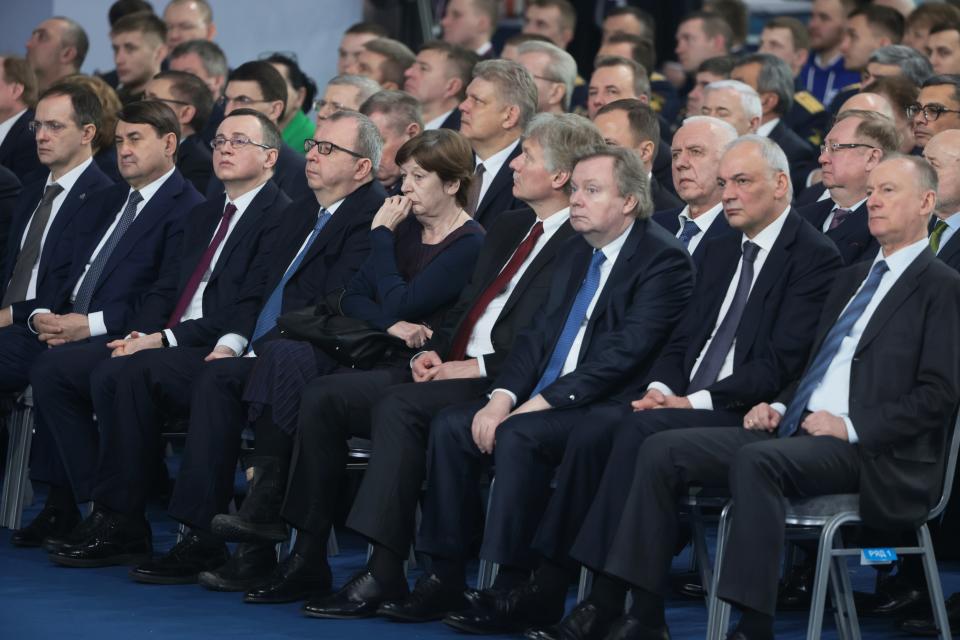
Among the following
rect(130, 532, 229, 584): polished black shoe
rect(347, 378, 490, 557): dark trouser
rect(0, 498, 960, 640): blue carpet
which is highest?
rect(347, 378, 490, 557): dark trouser

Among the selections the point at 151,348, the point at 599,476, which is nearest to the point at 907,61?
the point at 599,476

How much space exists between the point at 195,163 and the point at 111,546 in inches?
95.0

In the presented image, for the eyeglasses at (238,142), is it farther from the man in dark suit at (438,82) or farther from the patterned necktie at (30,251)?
the man in dark suit at (438,82)

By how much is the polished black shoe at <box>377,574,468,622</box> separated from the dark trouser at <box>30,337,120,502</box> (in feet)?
4.95

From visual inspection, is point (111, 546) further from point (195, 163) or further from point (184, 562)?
point (195, 163)

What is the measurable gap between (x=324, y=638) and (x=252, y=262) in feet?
5.97

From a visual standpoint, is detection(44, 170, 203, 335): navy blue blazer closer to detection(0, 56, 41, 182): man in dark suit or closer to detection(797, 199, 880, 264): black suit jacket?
detection(0, 56, 41, 182): man in dark suit

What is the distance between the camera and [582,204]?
17.6ft

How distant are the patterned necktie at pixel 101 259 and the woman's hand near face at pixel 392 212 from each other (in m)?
1.27

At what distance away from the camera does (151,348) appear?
617 cm

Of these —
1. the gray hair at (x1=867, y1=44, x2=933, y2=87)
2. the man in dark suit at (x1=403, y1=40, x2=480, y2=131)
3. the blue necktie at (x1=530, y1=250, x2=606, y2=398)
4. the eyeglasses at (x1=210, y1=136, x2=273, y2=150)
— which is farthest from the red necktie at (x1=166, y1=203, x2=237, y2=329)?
the gray hair at (x1=867, y1=44, x2=933, y2=87)

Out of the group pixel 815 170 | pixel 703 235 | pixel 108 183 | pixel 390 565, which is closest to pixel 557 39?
pixel 815 170

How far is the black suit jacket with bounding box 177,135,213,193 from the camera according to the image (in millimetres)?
7875

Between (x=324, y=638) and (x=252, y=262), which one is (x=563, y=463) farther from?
(x=252, y=262)
